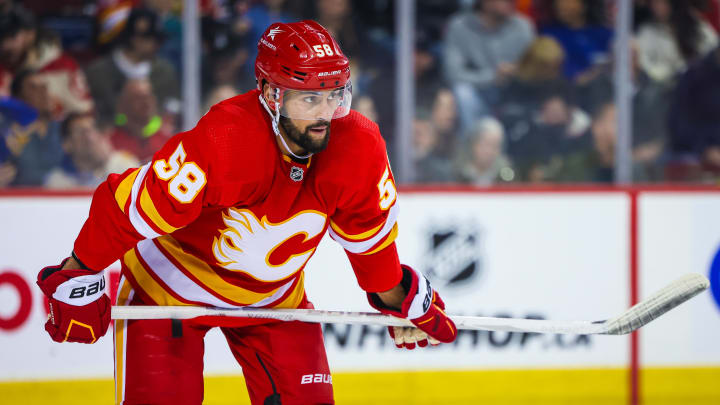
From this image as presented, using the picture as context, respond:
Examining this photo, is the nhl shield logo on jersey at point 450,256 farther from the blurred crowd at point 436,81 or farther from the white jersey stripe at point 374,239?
the white jersey stripe at point 374,239

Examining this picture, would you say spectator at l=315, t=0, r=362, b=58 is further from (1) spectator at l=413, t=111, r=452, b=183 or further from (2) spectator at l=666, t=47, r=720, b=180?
(2) spectator at l=666, t=47, r=720, b=180

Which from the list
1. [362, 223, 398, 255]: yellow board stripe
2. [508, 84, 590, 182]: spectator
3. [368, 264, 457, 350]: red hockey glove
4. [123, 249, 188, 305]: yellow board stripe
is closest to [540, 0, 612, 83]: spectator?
[508, 84, 590, 182]: spectator

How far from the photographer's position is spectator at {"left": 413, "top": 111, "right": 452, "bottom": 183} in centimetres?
408

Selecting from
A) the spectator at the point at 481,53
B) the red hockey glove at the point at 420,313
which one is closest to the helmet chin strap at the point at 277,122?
the red hockey glove at the point at 420,313

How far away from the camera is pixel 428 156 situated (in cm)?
410

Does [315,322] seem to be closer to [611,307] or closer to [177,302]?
[177,302]

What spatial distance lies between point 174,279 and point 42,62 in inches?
64.8

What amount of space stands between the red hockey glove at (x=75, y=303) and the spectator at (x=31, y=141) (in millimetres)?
1428

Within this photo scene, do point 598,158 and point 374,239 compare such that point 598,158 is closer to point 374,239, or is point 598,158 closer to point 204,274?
point 374,239

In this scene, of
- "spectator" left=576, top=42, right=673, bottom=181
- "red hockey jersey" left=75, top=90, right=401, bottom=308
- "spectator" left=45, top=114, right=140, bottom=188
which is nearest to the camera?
"red hockey jersey" left=75, top=90, right=401, bottom=308

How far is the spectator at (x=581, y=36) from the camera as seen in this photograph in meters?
4.23

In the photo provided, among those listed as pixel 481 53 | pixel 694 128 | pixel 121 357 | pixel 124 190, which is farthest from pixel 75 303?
pixel 694 128

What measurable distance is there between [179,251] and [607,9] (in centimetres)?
243

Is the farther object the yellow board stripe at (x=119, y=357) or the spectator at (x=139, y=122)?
the spectator at (x=139, y=122)
